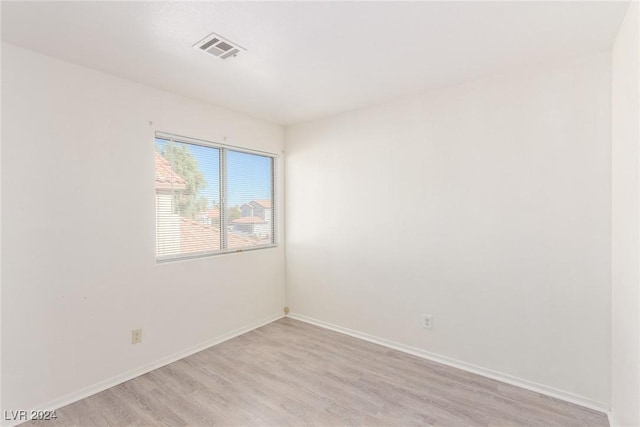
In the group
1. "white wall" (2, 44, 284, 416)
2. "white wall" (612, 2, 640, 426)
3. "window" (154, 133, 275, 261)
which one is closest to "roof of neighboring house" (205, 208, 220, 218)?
"window" (154, 133, 275, 261)

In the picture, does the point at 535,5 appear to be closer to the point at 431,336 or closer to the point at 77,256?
the point at 431,336

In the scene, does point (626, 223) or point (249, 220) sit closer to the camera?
point (626, 223)

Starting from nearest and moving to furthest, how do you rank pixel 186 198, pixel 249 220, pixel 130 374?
1. pixel 130 374
2. pixel 186 198
3. pixel 249 220

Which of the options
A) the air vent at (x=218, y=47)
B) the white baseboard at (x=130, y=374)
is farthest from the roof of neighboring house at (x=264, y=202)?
the air vent at (x=218, y=47)

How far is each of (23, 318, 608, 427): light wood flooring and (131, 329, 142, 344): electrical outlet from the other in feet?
0.99

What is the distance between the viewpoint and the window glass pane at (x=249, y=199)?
3.59m

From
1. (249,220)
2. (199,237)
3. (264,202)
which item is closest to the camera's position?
(199,237)

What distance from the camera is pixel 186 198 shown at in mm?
3135

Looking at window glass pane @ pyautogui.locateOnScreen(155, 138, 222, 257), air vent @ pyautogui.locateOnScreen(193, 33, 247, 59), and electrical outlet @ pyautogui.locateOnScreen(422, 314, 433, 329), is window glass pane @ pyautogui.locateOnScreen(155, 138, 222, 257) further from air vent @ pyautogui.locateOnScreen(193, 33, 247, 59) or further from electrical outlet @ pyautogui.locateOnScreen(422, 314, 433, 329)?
electrical outlet @ pyautogui.locateOnScreen(422, 314, 433, 329)

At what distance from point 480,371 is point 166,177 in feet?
10.8

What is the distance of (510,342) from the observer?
2.52 meters

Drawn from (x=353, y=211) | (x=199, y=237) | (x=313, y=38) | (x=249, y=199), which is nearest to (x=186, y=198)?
(x=199, y=237)

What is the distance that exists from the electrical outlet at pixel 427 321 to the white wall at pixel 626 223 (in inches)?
49.2

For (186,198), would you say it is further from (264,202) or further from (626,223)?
(626,223)
